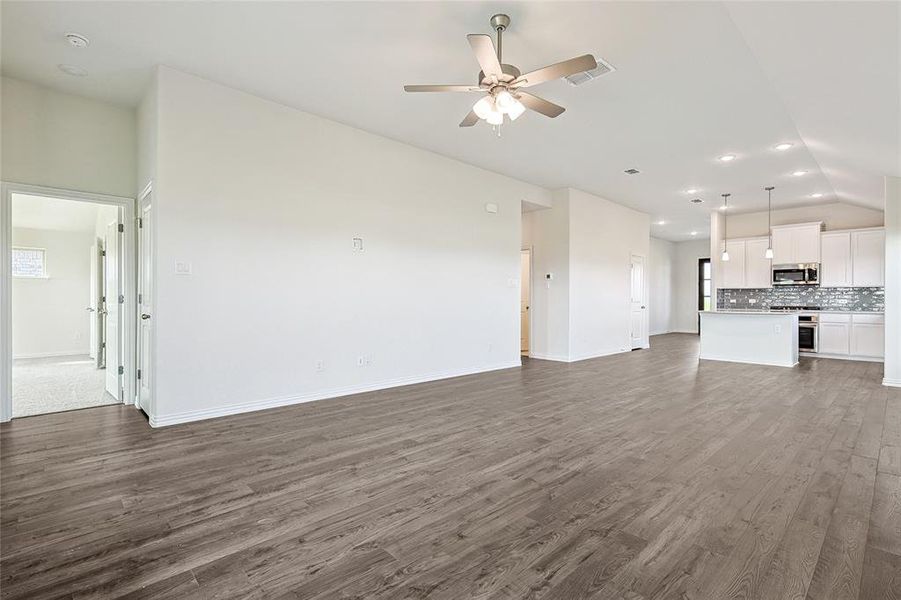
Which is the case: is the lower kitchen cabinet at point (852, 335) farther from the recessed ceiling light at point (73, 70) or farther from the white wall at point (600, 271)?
the recessed ceiling light at point (73, 70)

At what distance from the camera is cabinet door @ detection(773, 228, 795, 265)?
8.88 metres

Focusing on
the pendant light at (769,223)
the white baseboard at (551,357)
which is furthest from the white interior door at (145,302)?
the pendant light at (769,223)

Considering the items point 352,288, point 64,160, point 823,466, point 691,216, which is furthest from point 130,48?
point 691,216

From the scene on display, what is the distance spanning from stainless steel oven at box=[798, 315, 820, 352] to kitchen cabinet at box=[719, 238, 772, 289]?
99 centimetres

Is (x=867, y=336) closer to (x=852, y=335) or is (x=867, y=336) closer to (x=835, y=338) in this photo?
(x=852, y=335)

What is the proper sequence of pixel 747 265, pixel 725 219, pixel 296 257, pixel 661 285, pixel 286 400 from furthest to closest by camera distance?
pixel 661 285 < pixel 725 219 < pixel 747 265 < pixel 296 257 < pixel 286 400

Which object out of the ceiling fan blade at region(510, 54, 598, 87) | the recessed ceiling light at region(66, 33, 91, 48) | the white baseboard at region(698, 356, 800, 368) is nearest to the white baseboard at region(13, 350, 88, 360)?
the recessed ceiling light at region(66, 33, 91, 48)

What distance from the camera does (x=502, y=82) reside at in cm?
304

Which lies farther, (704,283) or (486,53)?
(704,283)

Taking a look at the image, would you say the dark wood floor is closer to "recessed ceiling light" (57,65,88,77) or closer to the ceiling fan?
the ceiling fan

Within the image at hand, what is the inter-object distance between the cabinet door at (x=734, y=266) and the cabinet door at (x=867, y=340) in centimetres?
215

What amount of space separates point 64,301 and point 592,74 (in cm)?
990

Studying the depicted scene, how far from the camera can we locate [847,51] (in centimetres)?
299

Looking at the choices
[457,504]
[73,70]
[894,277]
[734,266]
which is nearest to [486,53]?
[457,504]
